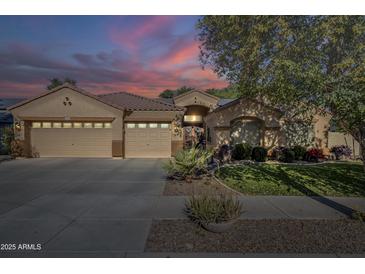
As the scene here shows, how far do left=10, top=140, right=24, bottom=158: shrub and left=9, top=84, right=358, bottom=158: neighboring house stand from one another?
0.30 meters

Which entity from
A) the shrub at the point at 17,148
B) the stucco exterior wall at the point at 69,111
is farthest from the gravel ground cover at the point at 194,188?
the shrub at the point at 17,148

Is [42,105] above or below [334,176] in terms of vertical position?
above

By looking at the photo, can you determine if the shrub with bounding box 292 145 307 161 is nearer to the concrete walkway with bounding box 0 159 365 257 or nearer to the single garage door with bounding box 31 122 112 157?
the concrete walkway with bounding box 0 159 365 257

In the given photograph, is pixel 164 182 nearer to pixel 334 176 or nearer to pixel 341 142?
pixel 334 176

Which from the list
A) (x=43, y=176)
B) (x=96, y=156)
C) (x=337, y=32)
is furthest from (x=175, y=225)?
(x=96, y=156)

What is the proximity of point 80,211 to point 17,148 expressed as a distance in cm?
1361

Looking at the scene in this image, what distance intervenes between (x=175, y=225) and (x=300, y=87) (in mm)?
4307

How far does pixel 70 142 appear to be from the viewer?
17.2 meters

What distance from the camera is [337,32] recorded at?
6.50 meters

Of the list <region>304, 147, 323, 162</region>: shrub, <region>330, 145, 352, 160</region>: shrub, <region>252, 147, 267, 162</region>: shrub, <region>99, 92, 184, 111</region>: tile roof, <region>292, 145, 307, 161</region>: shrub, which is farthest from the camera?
<region>99, 92, 184, 111</region>: tile roof

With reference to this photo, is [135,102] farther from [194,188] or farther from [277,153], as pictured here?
[194,188]

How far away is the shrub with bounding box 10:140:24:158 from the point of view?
1639cm

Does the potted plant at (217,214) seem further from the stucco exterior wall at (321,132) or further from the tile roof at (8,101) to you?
the tile roof at (8,101)

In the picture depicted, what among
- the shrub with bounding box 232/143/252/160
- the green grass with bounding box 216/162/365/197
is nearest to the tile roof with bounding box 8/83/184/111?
the shrub with bounding box 232/143/252/160
